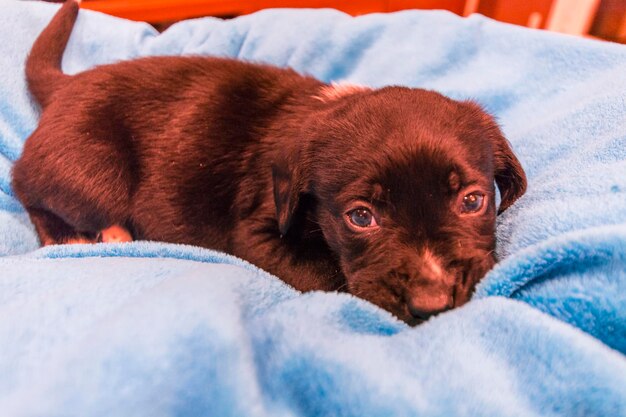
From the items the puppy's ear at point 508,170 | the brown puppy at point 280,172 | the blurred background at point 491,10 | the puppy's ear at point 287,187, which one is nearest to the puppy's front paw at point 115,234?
the brown puppy at point 280,172

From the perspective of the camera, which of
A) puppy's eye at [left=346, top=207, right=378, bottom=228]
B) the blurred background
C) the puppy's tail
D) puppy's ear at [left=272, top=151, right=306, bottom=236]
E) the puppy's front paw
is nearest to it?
puppy's eye at [left=346, top=207, right=378, bottom=228]

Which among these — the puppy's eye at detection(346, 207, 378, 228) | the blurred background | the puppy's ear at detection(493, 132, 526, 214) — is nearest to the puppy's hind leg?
the puppy's eye at detection(346, 207, 378, 228)

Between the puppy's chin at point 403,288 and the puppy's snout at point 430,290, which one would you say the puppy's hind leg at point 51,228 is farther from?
the puppy's snout at point 430,290

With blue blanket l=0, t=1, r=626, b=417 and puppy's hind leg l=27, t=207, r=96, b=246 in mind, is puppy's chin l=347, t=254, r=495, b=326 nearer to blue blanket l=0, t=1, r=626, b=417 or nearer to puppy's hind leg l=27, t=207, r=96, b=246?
blue blanket l=0, t=1, r=626, b=417

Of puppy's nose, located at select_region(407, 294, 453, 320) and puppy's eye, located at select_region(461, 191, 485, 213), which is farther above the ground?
puppy's eye, located at select_region(461, 191, 485, 213)

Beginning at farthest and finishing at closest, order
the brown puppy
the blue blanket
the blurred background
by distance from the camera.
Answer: the blurred background, the brown puppy, the blue blanket

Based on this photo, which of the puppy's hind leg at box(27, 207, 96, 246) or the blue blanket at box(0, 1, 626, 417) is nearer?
the blue blanket at box(0, 1, 626, 417)

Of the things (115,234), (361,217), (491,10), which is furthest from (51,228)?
(491,10)

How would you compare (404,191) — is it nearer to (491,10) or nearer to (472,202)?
(472,202)
